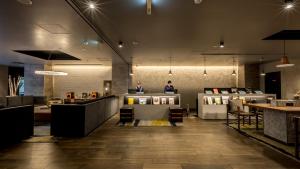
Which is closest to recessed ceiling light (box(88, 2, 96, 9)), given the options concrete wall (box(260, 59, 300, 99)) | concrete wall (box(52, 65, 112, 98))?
concrete wall (box(52, 65, 112, 98))

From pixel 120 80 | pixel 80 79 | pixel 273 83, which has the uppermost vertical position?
pixel 80 79

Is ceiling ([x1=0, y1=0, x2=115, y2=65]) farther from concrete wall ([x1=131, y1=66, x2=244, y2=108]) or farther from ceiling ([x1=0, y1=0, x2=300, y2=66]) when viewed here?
concrete wall ([x1=131, y1=66, x2=244, y2=108])

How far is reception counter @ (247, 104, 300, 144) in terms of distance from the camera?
5.09m

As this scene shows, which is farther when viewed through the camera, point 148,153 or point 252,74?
point 252,74

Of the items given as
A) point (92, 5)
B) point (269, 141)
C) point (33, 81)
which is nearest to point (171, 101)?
point (269, 141)

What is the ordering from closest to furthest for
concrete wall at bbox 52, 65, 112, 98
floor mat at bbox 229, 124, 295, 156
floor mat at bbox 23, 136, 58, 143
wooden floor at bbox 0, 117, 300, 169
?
wooden floor at bbox 0, 117, 300, 169 < floor mat at bbox 229, 124, 295, 156 < floor mat at bbox 23, 136, 58, 143 < concrete wall at bbox 52, 65, 112, 98

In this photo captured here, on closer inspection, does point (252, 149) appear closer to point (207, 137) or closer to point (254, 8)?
point (207, 137)

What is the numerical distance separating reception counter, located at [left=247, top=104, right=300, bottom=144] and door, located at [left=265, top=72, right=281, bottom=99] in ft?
19.8

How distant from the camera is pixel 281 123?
5.34 meters

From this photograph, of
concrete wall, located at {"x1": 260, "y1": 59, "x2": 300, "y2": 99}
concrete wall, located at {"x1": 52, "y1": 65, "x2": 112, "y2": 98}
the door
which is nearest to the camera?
concrete wall, located at {"x1": 260, "y1": 59, "x2": 300, "y2": 99}

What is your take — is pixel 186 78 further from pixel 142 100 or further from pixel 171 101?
pixel 142 100

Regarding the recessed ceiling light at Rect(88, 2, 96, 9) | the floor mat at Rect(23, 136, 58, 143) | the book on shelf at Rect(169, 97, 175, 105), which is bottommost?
the floor mat at Rect(23, 136, 58, 143)

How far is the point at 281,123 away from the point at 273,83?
7148 millimetres

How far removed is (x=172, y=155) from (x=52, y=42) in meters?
5.15
